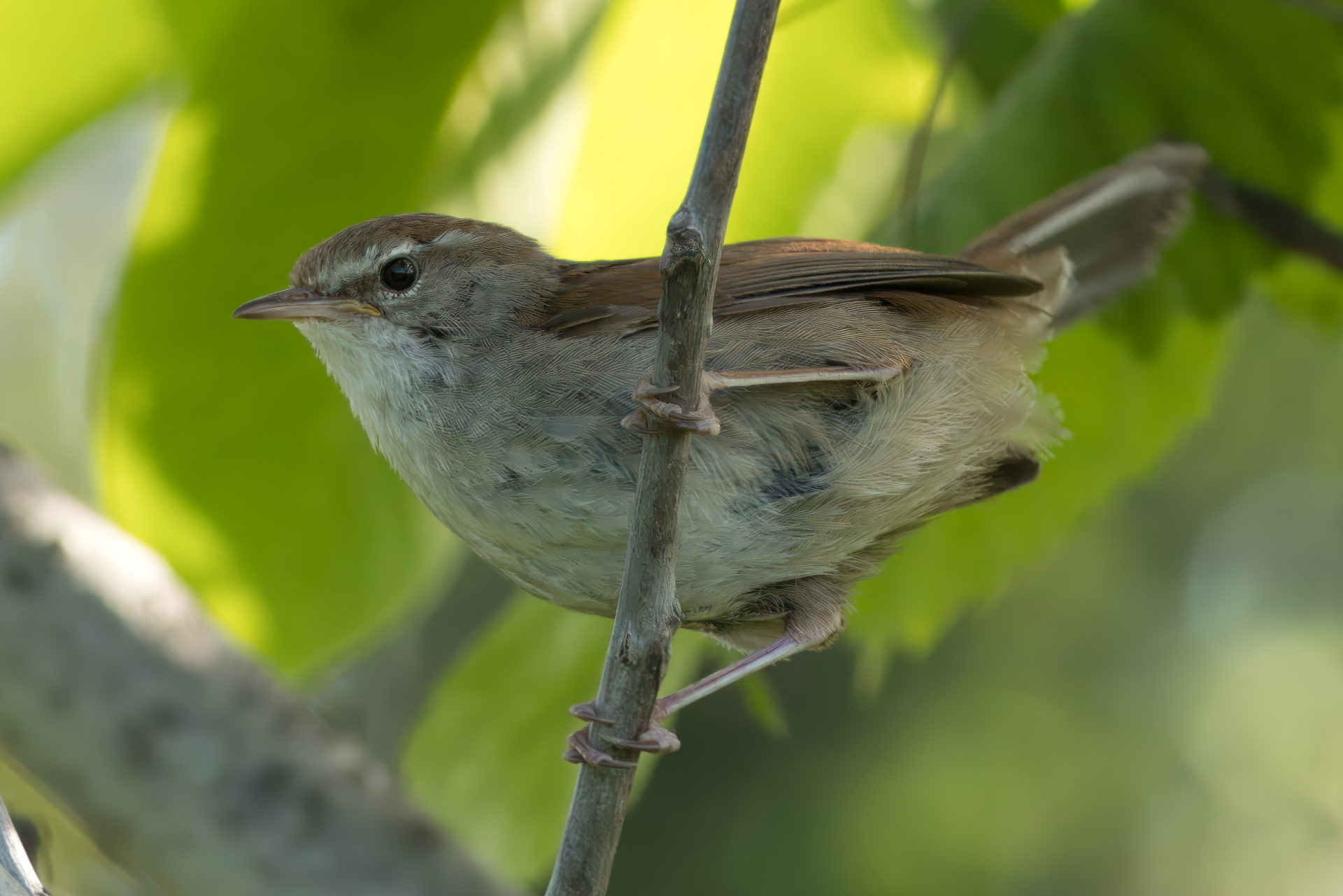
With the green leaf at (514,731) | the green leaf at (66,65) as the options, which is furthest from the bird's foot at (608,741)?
the green leaf at (66,65)

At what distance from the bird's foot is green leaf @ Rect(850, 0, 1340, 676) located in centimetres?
85

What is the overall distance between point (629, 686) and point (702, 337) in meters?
0.57

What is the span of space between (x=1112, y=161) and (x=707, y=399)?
149 cm

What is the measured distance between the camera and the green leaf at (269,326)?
8.14ft

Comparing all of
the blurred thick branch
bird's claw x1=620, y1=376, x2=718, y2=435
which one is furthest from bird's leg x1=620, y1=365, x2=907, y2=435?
the blurred thick branch

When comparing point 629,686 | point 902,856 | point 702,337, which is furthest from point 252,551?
point 902,856

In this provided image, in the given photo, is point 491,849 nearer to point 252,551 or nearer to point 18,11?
point 252,551

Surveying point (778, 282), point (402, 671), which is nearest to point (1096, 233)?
point (778, 282)

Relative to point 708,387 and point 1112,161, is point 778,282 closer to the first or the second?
point 708,387

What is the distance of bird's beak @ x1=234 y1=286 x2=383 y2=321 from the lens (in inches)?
88.3

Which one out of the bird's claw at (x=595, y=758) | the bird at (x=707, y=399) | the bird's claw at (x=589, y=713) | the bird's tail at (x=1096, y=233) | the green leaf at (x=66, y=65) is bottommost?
the bird's claw at (x=595, y=758)

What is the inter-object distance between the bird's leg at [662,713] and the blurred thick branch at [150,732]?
1.07 m

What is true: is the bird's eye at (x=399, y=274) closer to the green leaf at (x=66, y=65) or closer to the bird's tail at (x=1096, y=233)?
the green leaf at (x=66, y=65)

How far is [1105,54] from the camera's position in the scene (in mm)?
2586
